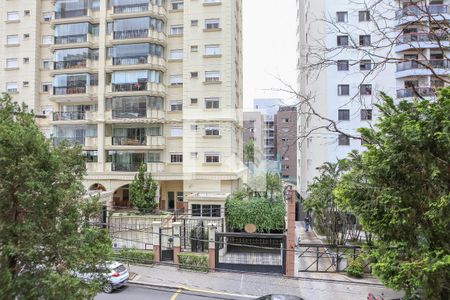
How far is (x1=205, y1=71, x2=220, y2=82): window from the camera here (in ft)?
82.0

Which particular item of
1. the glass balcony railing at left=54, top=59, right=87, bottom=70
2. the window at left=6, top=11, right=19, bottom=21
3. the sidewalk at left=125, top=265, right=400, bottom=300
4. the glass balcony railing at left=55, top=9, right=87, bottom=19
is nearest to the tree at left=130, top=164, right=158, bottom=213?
the sidewalk at left=125, top=265, right=400, bottom=300

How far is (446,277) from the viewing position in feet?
16.1

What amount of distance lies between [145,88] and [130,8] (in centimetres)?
643

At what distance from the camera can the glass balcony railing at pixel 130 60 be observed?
1021 inches

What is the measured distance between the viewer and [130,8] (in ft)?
86.4

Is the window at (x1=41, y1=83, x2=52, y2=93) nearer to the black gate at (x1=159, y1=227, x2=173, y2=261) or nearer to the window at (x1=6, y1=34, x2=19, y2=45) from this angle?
the window at (x1=6, y1=34, x2=19, y2=45)

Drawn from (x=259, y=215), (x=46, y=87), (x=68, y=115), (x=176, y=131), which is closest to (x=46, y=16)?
(x=46, y=87)

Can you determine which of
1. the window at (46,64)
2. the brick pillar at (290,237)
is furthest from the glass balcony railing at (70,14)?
the brick pillar at (290,237)

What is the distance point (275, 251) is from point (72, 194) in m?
12.6

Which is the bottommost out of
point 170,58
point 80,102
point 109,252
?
point 109,252

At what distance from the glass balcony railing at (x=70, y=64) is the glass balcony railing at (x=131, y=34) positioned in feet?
11.0

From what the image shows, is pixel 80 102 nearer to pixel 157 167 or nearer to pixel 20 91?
pixel 20 91

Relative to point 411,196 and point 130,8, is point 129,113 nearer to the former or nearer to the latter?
point 130,8

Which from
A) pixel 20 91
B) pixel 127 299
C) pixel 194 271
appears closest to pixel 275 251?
pixel 194 271
